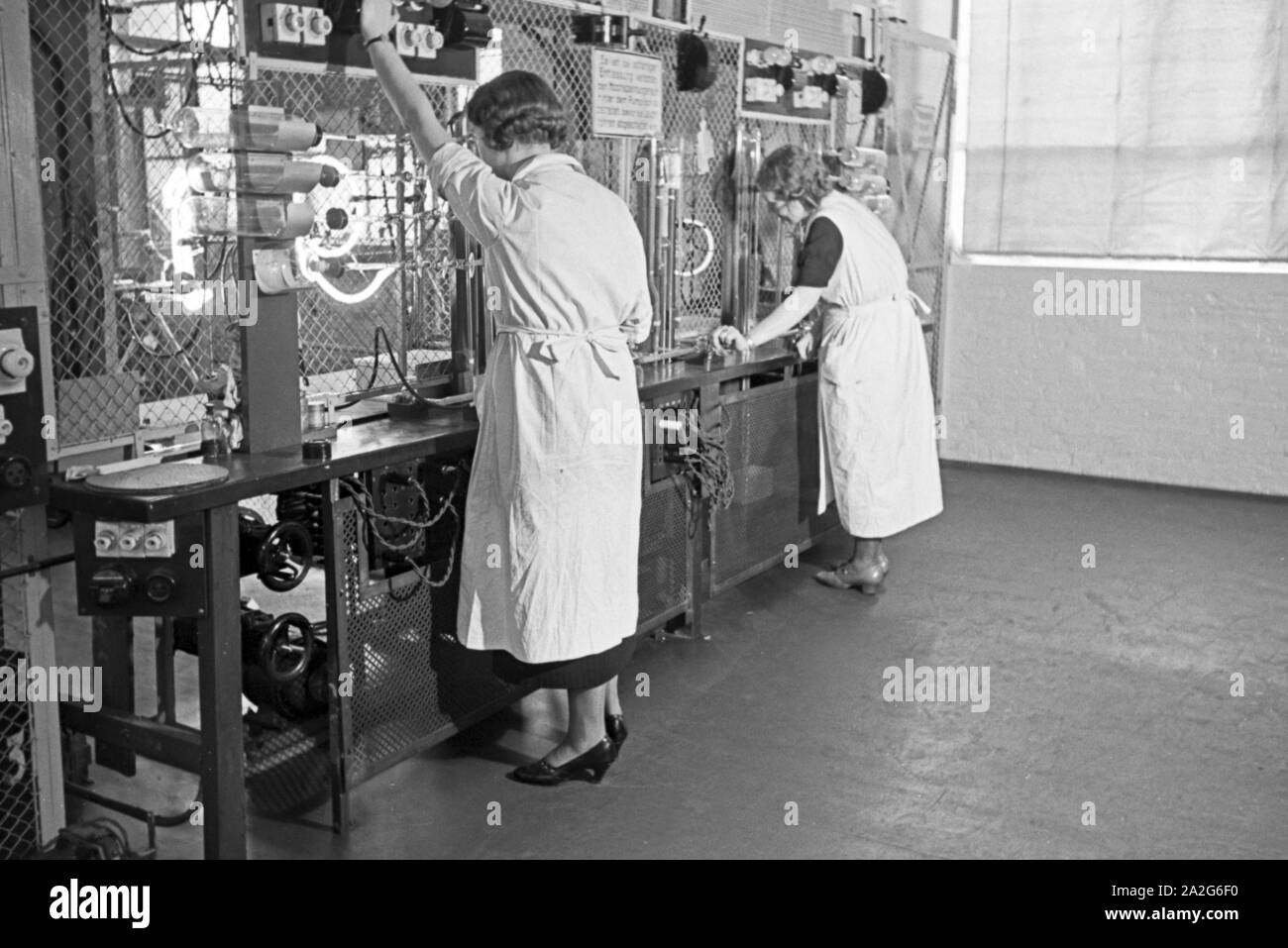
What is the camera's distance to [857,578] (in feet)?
17.3

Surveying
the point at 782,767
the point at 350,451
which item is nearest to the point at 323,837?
the point at 350,451

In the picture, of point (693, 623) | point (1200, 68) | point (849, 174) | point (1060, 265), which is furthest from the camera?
point (1060, 265)

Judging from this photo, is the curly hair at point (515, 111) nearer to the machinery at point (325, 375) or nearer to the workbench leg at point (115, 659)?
the machinery at point (325, 375)

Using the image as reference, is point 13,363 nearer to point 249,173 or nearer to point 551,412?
point 249,173

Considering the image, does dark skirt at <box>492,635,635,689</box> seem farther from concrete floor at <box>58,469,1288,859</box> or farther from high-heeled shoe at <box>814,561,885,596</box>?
high-heeled shoe at <box>814,561,885,596</box>

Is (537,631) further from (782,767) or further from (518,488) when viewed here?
(782,767)

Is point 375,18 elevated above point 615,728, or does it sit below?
above

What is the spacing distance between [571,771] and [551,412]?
1.00 meters

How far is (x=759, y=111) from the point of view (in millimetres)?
5477

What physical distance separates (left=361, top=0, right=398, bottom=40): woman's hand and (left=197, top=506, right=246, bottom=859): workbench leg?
1.19m

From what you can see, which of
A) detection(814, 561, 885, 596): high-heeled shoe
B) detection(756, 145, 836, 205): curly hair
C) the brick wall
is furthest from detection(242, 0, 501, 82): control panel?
the brick wall

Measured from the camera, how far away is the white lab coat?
3.13 metres

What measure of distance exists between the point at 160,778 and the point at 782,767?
66.8 inches

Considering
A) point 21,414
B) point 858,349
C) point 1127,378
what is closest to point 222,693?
point 21,414
